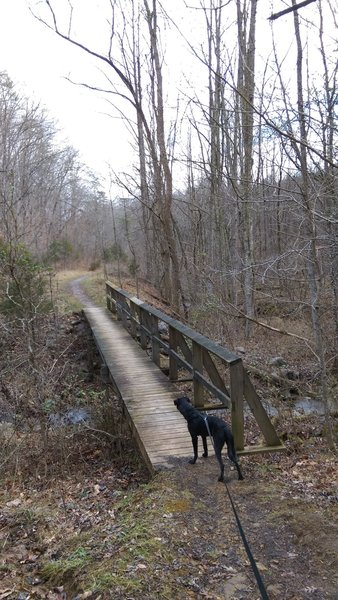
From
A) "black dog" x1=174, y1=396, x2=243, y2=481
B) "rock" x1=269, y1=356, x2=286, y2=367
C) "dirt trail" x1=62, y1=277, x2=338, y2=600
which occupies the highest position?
"black dog" x1=174, y1=396, x2=243, y2=481

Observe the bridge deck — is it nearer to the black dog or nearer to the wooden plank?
the black dog

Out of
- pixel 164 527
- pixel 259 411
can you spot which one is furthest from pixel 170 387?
pixel 164 527

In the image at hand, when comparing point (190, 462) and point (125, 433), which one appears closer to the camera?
point (190, 462)

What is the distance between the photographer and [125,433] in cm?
670

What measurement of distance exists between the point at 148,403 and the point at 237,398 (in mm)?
2420

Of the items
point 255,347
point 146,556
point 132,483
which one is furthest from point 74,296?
point 146,556

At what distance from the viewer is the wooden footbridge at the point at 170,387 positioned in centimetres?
477

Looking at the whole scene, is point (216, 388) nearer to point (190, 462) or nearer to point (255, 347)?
point (190, 462)

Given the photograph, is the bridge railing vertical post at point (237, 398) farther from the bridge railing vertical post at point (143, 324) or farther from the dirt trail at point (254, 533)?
the bridge railing vertical post at point (143, 324)

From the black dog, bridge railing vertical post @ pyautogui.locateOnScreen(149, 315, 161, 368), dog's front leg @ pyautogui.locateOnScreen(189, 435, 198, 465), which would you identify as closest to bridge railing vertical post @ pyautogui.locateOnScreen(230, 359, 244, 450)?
the black dog

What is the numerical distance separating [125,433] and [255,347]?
6.81 metres

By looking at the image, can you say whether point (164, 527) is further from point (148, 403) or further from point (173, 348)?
point (173, 348)

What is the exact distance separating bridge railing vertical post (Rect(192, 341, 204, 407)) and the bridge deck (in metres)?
0.33

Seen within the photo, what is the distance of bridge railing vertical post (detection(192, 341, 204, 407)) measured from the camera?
5906 millimetres
